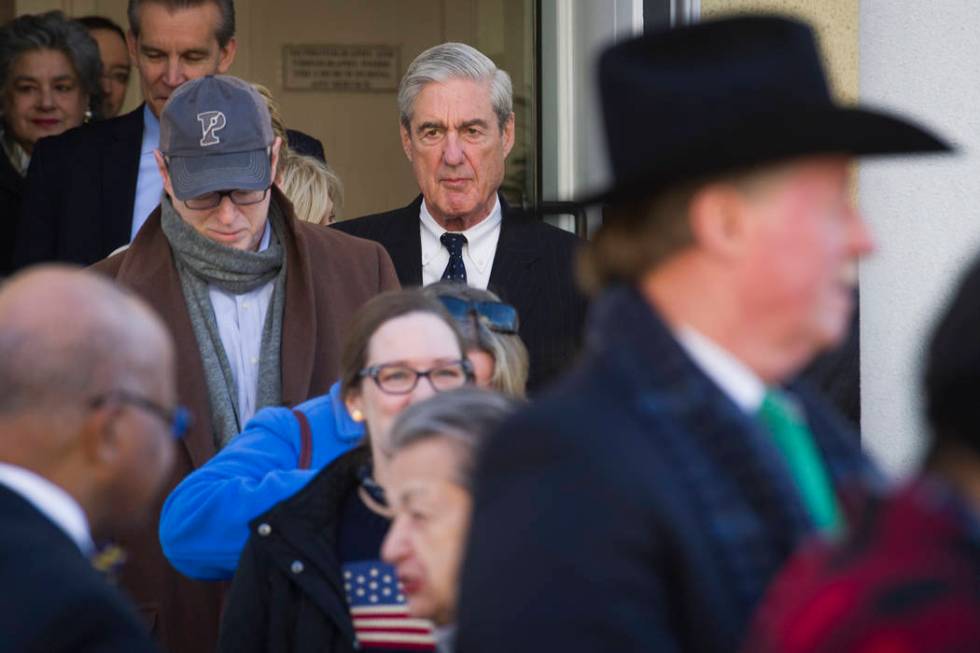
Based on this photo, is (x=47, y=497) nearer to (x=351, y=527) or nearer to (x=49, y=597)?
(x=49, y=597)

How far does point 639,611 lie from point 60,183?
3.69m

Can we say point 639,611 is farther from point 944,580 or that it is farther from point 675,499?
point 944,580

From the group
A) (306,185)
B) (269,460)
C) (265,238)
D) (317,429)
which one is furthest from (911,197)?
(269,460)

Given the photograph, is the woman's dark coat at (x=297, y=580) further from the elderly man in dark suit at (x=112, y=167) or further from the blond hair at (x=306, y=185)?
the blond hair at (x=306, y=185)

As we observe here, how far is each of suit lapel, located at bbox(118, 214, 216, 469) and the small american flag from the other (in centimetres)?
91

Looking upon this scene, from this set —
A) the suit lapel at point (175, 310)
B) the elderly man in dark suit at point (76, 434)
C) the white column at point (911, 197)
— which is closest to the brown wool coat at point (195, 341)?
the suit lapel at point (175, 310)

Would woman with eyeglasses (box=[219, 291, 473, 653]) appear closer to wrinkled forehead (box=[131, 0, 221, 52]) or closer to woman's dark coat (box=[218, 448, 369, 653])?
woman's dark coat (box=[218, 448, 369, 653])

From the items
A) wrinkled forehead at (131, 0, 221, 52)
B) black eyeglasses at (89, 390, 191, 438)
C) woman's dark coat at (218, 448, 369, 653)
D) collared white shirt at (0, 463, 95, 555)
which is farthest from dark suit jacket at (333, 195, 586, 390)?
collared white shirt at (0, 463, 95, 555)

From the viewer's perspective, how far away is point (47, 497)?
2.22 meters

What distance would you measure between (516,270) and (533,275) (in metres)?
0.05

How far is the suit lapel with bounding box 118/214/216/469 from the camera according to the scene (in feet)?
13.4

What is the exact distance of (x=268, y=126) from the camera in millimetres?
4430

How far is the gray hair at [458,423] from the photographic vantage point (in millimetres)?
2510

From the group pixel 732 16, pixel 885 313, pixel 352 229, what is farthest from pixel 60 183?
pixel 732 16
